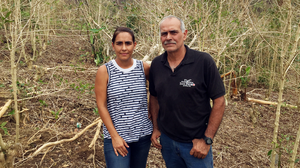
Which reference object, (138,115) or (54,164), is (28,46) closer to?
(54,164)

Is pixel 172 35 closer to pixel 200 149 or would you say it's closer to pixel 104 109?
pixel 104 109

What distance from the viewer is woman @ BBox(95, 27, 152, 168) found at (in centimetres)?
173

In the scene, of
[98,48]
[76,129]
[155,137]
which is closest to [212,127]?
[155,137]

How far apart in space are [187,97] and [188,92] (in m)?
0.04

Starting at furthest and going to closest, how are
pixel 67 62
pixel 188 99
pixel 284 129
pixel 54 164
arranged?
1. pixel 67 62
2. pixel 284 129
3. pixel 54 164
4. pixel 188 99

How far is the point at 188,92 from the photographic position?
171 centimetres

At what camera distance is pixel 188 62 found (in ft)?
5.74

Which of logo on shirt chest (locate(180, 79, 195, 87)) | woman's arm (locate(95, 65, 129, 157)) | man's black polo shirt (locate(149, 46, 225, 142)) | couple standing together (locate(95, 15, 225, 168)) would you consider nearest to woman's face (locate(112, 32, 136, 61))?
couple standing together (locate(95, 15, 225, 168))

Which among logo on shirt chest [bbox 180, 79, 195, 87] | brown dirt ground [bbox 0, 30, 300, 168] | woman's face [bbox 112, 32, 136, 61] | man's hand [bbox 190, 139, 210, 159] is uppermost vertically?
woman's face [bbox 112, 32, 136, 61]

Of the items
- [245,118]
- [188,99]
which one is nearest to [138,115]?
[188,99]

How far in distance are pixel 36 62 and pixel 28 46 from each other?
1475 millimetres

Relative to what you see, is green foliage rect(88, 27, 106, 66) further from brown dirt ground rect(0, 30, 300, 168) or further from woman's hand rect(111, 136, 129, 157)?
woman's hand rect(111, 136, 129, 157)

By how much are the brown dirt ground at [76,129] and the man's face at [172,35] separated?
68.3 inches

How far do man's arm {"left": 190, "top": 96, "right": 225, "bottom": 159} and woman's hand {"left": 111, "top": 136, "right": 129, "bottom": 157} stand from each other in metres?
0.54
